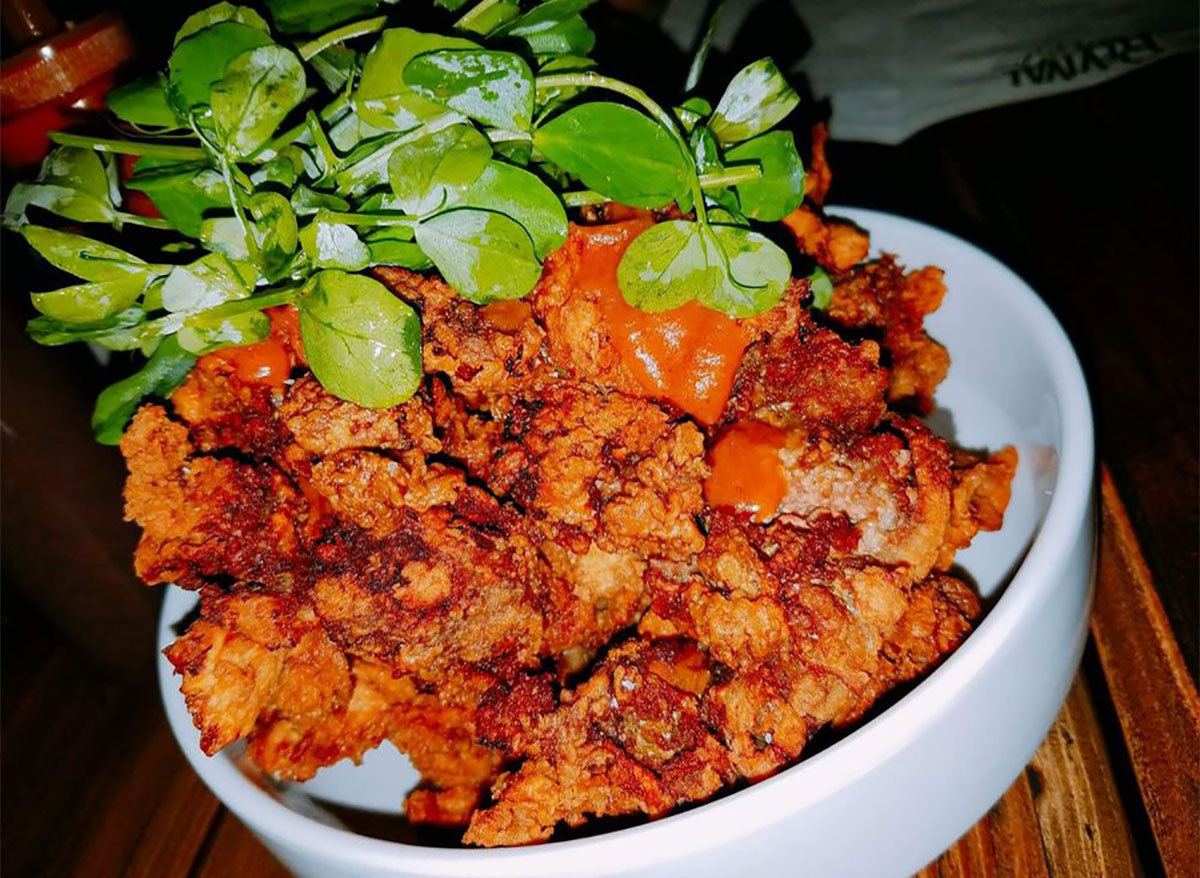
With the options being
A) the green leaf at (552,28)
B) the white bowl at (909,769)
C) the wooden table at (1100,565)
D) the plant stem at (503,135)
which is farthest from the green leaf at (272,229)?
the wooden table at (1100,565)

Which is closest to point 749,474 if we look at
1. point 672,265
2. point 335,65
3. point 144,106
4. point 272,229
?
point 672,265

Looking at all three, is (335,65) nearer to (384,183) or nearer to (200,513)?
(384,183)

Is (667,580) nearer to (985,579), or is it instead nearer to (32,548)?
(985,579)

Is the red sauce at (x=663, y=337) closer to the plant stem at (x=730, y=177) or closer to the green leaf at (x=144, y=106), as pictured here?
the plant stem at (x=730, y=177)

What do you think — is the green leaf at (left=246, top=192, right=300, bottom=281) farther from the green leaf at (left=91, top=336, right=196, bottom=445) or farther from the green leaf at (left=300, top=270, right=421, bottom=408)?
the green leaf at (left=91, top=336, right=196, bottom=445)

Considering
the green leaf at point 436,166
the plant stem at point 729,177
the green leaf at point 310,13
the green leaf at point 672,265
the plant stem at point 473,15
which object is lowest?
the green leaf at point 672,265
